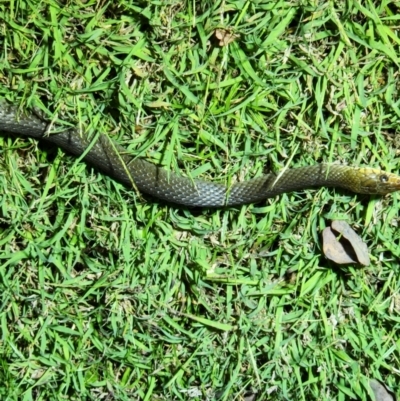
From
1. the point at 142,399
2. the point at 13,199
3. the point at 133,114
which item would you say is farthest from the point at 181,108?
the point at 142,399

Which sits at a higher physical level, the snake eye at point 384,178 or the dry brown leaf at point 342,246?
the snake eye at point 384,178

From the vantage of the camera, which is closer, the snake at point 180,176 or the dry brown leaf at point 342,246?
the snake at point 180,176

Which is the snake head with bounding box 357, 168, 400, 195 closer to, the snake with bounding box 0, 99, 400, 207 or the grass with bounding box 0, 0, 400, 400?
the snake with bounding box 0, 99, 400, 207

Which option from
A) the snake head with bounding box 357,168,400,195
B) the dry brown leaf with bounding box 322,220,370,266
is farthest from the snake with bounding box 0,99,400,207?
the dry brown leaf with bounding box 322,220,370,266

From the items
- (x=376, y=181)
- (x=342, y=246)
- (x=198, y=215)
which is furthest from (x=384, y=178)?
(x=198, y=215)

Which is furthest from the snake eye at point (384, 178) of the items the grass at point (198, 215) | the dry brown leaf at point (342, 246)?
the dry brown leaf at point (342, 246)

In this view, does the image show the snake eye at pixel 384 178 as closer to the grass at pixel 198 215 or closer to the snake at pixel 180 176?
the snake at pixel 180 176
